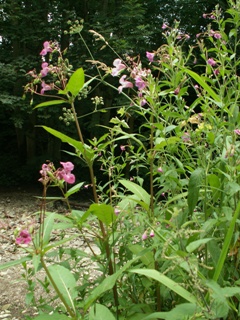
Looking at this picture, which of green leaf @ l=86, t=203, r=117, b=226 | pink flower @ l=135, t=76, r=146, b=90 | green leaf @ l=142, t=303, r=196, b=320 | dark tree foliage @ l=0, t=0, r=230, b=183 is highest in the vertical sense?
dark tree foliage @ l=0, t=0, r=230, b=183

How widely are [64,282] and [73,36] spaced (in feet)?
24.5

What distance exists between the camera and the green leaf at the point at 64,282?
0.85 metres

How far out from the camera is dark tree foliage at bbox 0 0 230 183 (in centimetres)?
716

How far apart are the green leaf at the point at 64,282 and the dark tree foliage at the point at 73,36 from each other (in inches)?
237

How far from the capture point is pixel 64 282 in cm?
87

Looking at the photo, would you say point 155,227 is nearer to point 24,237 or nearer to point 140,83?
point 24,237

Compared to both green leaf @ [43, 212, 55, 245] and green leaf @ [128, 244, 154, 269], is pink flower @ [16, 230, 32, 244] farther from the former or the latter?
green leaf @ [128, 244, 154, 269]

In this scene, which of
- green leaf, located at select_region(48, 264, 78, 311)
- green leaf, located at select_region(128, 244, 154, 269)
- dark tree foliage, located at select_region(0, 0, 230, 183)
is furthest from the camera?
dark tree foliage, located at select_region(0, 0, 230, 183)

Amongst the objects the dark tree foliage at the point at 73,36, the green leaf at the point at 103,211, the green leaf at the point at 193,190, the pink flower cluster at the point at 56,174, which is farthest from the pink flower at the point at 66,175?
the dark tree foliage at the point at 73,36

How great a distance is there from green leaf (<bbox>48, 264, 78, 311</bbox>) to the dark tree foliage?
601 centimetres

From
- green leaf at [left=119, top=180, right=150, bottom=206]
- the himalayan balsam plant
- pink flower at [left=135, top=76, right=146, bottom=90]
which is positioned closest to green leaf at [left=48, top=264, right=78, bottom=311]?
the himalayan balsam plant

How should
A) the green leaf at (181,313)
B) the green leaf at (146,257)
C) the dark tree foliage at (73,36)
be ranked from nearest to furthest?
the green leaf at (181,313) < the green leaf at (146,257) < the dark tree foliage at (73,36)

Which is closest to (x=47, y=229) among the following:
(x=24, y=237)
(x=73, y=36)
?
(x=24, y=237)

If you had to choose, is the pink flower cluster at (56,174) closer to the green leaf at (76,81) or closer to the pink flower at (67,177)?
the pink flower at (67,177)
